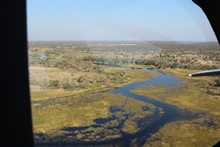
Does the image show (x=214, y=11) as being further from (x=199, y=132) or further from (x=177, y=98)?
(x=177, y=98)

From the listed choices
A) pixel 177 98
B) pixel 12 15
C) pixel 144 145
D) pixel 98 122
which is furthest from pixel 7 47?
pixel 177 98

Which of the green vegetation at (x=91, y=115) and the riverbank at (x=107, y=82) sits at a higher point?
the riverbank at (x=107, y=82)

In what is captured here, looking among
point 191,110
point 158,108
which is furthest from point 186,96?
point 158,108

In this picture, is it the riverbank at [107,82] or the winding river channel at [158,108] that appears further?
the riverbank at [107,82]

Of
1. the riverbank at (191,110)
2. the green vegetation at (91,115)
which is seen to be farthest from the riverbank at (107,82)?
the riverbank at (191,110)

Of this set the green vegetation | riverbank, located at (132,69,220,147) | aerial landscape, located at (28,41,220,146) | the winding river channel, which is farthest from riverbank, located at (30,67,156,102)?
riverbank, located at (132,69,220,147)

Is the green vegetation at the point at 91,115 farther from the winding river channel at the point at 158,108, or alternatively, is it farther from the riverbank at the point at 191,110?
the riverbank at the point at 191,110

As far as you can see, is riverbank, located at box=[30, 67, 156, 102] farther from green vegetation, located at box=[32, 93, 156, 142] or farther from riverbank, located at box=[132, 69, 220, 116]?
riverbank, located at box=[132, 69, 220, 116]

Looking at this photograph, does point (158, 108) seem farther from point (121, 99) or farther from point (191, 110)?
point (121, 99)
